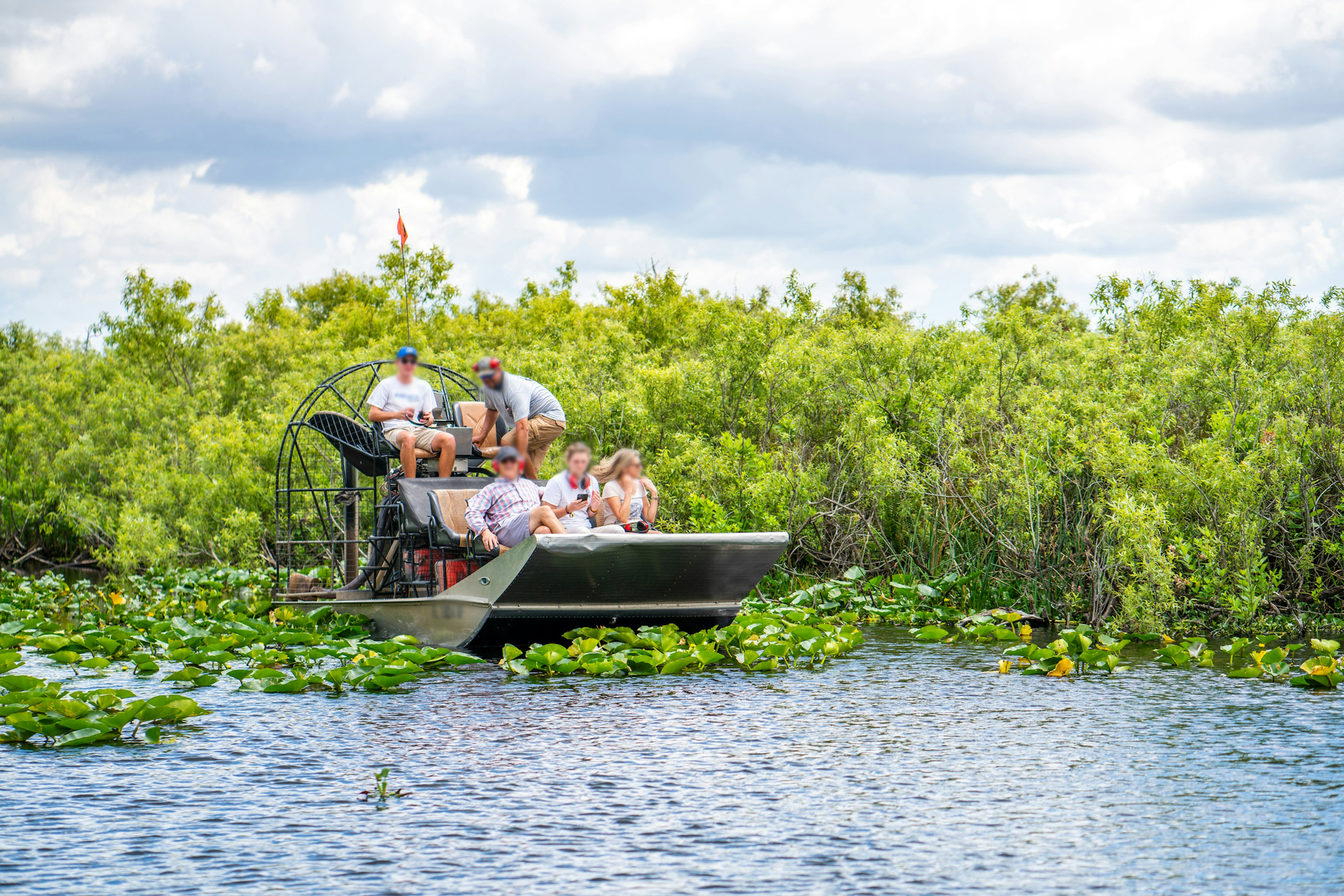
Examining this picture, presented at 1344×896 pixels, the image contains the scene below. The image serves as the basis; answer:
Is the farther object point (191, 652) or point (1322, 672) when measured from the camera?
point (191, 652)

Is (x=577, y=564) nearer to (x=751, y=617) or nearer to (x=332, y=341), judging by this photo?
(x=751, y=617)

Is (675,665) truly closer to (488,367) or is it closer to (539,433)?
(539,433)

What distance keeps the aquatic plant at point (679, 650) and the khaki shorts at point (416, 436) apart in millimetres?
2022

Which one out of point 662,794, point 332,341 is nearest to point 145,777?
point 662,794

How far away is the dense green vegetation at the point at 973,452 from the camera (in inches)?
461

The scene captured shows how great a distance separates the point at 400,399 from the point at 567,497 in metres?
1.87

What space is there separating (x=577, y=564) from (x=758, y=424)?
800 cm

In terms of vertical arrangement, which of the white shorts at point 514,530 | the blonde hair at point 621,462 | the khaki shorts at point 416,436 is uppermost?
the khaki shorts at point 416,436

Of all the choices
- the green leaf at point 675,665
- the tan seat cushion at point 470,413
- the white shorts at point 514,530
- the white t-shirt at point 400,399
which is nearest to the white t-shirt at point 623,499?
the white shorts at point 514,530

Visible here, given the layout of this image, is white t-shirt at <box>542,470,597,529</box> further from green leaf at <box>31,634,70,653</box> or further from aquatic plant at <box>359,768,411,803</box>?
aquatic plant at <box>359,768,411,803</box>

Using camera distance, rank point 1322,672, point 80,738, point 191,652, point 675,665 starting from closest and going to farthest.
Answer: point 80,738
point 1322,672
point 675,665
point 191,652

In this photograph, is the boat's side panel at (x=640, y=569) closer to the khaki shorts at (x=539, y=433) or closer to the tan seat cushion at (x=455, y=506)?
the tan seat cushion at (x=455, y=506)

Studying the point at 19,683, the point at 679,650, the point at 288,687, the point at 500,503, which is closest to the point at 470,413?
the point at 500,503

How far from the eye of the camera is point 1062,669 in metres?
9.41
